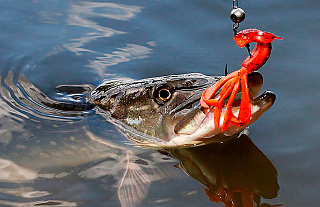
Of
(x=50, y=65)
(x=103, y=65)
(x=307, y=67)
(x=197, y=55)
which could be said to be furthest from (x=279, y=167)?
(x=50, y=65)

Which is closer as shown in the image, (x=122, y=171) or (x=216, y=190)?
(x=216, y=190)

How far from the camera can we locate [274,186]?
2939mm

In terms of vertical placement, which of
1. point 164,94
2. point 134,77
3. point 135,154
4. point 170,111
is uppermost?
point 134,77

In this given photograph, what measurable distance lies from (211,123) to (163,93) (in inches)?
21.5

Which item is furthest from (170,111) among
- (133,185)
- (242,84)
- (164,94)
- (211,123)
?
(242,84)

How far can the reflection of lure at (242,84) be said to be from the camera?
2455 millimetres

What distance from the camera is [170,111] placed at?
321 centimetres

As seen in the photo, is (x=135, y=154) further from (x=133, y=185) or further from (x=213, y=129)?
(x=213, y=129)

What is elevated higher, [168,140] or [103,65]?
[103,65]

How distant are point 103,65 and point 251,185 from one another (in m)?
2.35

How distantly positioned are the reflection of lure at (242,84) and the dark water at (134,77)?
21.4 inches

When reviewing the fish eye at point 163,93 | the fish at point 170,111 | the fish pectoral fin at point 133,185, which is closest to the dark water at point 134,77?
the fish pectoral fin at point 133,185

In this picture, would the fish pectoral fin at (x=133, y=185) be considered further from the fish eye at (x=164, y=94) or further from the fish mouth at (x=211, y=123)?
the fish eye at (x=164, y=94)

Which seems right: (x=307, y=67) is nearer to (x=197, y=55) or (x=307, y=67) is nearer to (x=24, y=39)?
(x=197, y=55)
